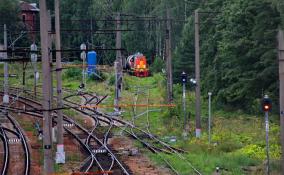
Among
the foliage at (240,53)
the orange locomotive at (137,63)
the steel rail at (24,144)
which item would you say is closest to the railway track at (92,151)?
the steel rail at (24,144)

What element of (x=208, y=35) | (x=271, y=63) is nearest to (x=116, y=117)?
(x=271, y=63)

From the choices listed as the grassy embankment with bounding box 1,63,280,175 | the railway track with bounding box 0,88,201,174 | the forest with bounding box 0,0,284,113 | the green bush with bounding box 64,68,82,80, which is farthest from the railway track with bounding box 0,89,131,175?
the green bush with bounding box 64,68,82,80

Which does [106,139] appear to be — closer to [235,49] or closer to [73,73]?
[235,49]

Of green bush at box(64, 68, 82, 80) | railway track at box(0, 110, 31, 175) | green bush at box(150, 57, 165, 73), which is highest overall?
green bush at box(150, 57, 165, 73)

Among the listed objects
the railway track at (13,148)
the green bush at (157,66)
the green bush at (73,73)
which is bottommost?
the railway track at (13,148)

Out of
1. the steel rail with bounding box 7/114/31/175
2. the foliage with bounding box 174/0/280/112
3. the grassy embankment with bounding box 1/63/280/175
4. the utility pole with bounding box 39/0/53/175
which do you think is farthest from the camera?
the foliage with bounding box 174/0/280/112

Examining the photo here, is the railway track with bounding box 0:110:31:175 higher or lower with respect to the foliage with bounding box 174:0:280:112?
lower

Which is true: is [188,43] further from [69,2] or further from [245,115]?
[69,2]

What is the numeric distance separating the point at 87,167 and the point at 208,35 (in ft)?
87.8

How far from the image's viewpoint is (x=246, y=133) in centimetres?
3041

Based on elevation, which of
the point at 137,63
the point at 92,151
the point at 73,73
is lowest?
the point at 92,151

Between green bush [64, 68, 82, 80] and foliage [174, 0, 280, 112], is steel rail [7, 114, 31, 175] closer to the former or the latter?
foliage [174, 0, 280, 112]

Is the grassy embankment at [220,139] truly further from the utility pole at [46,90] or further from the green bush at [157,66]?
the green bush at [157,66]

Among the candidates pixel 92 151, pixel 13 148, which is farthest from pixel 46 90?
pixel 13 148
